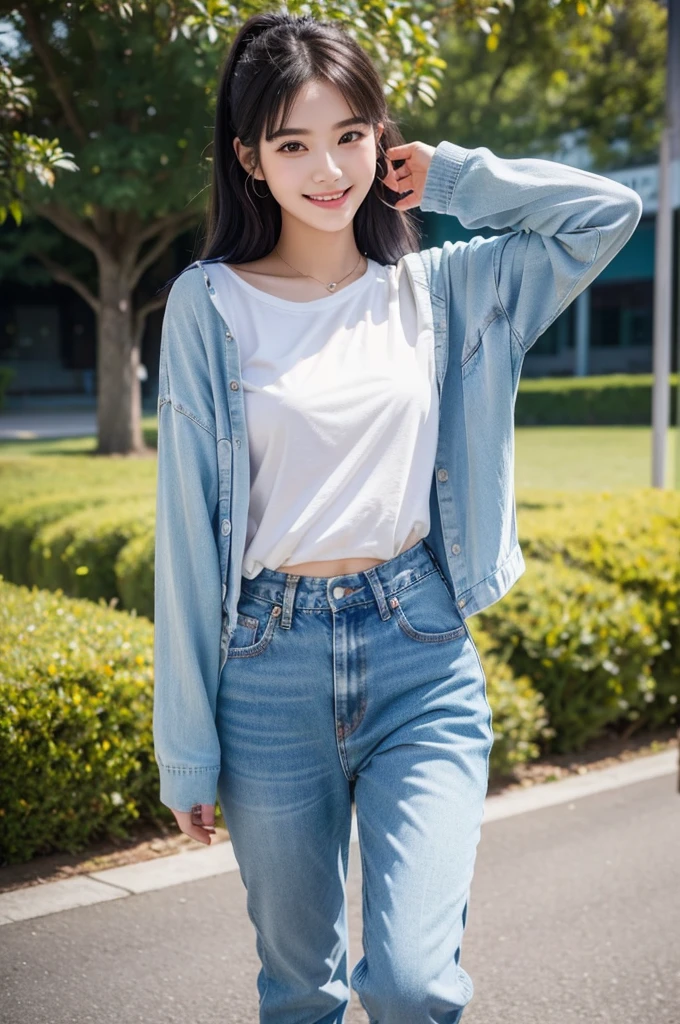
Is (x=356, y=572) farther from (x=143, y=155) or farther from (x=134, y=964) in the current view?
(x=143, y=155)

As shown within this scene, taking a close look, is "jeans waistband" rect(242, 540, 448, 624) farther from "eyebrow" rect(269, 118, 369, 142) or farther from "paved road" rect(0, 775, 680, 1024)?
"paved road" rect(0, 775, 680, 1024)

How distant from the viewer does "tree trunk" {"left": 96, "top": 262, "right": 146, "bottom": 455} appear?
11.5m

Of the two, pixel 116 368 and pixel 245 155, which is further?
pixel 116 368

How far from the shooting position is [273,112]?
2141 mm

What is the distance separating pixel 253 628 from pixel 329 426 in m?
0.37

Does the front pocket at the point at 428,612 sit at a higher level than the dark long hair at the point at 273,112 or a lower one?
lower

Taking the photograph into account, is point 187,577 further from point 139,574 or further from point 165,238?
point 165,238

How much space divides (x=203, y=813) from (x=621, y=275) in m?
28.7

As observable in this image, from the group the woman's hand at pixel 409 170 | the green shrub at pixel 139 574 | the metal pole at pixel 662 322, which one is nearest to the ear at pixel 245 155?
the woman's hand at pixel 409 170

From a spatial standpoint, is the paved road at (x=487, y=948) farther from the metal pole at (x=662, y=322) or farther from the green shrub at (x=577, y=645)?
the metal pole at (x=662, y=322)

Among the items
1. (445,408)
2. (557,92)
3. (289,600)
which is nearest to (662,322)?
(557,92)

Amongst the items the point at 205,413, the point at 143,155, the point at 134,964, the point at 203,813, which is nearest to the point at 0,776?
the point at 134,964

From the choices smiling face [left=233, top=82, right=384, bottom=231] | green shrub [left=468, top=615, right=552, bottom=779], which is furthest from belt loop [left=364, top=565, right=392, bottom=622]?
green shrub [left=468, top=615, right=552, bottom=779]

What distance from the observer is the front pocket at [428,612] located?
204 cm
